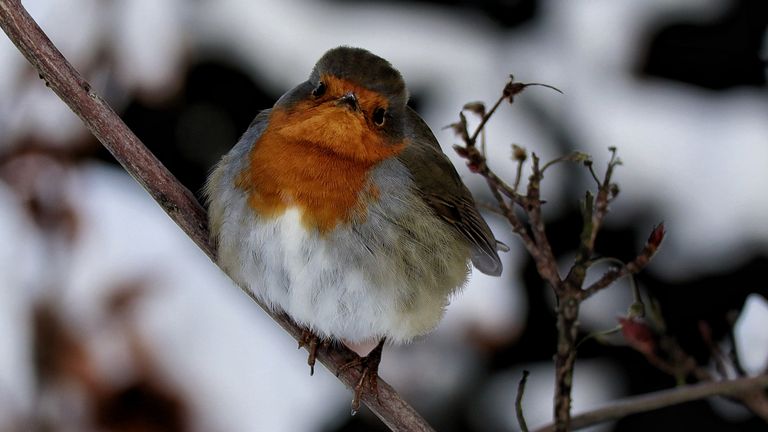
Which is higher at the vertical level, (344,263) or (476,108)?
(476,108)

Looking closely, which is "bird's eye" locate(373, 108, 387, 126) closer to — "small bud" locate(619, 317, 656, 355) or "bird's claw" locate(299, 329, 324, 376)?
"bird's claw" locate(299, 329, 324, 376)

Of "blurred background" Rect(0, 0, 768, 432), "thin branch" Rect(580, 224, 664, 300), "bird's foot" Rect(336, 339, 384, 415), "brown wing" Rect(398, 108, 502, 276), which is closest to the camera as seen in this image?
"thin branch" Rect(580, 224, 664, 300)

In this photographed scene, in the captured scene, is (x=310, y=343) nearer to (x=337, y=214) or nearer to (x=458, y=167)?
(x=337, y=214)

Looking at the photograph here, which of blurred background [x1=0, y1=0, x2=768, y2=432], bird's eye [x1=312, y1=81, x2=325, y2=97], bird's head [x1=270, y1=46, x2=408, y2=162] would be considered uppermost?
bird's eye [x1=312, y1=81, x2=325, y2=97]

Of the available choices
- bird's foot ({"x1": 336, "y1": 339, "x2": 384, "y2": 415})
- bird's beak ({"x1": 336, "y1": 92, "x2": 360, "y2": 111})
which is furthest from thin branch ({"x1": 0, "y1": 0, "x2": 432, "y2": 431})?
bird's beak ({"x1": 336, "y1": 92, "x2": 360, "y2": 111})

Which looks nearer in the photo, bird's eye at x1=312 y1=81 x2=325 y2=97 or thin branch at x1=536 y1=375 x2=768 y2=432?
thin branch at x1=536 y1=375 x2=768 y2=432

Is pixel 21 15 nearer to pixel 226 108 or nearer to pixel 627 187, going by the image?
pixel 226 108

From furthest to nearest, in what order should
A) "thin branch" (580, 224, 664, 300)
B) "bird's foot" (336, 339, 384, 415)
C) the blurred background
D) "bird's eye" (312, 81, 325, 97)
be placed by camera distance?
the blurred background < "bird's eye" (312, 81, 325, 97) < "bird's foot" (336, 339, 384, 415) < "thin branch" (580, 224, 664, 300)

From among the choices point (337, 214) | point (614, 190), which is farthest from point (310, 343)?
point (614, 190)
